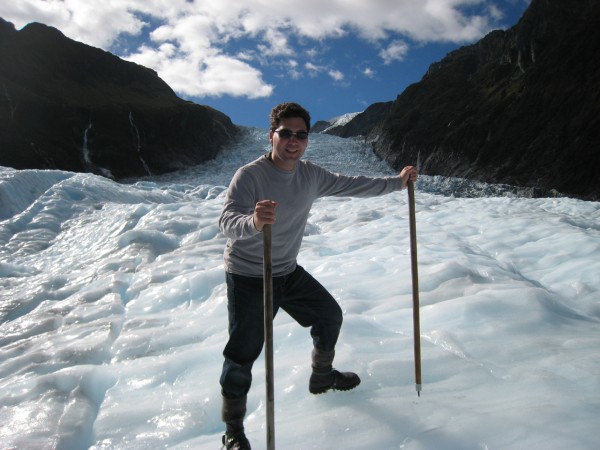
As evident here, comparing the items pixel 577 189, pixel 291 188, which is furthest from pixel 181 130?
pixel 291 188

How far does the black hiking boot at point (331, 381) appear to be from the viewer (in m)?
2.99

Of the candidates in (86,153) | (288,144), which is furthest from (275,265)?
(86,153)

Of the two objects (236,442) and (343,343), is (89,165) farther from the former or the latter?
(236,442)

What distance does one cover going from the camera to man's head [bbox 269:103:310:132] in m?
2.73

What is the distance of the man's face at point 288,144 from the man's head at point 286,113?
3 cm

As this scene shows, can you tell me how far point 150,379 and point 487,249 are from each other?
5.44 meters

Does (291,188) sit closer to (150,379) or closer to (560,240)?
(150,379)

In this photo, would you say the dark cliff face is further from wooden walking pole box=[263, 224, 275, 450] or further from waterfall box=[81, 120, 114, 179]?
wooden walking pole box=[263, 224, 275, 450]

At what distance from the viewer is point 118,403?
3420mm

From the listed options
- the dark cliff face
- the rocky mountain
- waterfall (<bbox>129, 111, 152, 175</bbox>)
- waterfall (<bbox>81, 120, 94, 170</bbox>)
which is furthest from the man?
waterfall (<bbox>129, 111, 152, 175</bbox>)

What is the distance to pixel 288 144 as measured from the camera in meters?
2.71

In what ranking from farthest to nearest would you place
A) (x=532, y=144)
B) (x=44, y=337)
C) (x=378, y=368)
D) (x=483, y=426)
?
1. (x=532, y=144)
2. (x=44, y=337)
3. (x=378, y=368)
4. (x=483, y=426)

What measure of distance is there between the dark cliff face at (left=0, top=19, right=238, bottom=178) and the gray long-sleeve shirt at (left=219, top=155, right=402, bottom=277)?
3519 cm

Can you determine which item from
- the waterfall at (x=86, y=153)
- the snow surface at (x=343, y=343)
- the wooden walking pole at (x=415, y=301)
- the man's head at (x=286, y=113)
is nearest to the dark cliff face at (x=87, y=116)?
the waterfall at (x=86, y=153)
